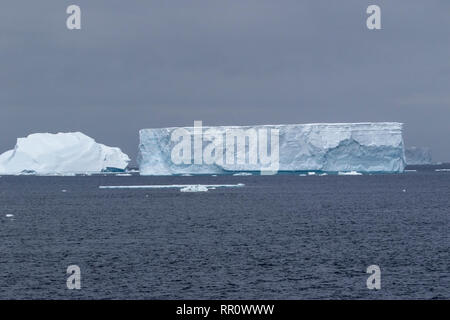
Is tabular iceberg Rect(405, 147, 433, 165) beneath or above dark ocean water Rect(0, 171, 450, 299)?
beneath

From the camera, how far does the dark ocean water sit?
18.9m

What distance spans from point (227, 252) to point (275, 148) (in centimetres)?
5220

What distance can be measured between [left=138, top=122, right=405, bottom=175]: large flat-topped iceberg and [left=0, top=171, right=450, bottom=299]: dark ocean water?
28.0 meters

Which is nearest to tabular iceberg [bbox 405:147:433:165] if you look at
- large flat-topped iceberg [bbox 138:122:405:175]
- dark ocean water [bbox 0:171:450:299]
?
large flat-topped iceberg [bbox 138:122:405:175]

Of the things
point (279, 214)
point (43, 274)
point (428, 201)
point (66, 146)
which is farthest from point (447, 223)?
point (66, 146)

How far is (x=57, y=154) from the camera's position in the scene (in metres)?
95.2

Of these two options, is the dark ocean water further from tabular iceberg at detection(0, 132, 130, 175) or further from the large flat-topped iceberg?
tabular iceberg at detection(0, 132, 130, 175)

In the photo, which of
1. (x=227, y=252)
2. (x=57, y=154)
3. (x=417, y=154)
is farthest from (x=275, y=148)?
(x=417, y=154)

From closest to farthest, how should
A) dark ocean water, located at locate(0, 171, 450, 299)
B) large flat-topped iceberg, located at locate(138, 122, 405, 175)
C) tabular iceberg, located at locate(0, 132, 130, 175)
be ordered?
1. dark ocean water, located at locate(0, 171, 450, 299)
2. large flat-topped iceberg, located at locate(138, 122, 405, 175)
3. tabular iceberg, located at locate(0, 132, 130, 175)

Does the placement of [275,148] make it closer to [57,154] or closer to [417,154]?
[57,154]

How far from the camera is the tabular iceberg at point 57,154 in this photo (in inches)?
3738

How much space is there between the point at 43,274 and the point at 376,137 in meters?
56.7

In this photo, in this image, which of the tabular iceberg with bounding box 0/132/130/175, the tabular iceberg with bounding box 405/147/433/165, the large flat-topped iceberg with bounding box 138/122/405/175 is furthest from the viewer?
the tabular iceberg with bounding box 405/147/433/165

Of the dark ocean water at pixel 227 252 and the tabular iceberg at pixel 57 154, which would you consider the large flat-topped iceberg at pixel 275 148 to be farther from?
the dark ocean water at pixel 227 252
